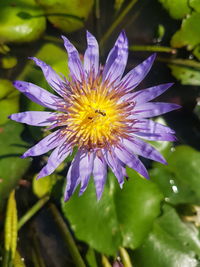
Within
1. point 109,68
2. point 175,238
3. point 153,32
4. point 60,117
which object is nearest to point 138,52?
point 153,32

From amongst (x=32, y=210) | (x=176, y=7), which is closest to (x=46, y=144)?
(x=32, y=210)

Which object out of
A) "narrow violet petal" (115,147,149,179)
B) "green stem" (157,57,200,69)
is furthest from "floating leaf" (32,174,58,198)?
"green stem" (157,57,200,69)

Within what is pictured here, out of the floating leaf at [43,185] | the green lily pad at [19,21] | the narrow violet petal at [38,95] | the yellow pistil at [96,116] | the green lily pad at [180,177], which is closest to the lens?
the narrow violet petal at [38,95]

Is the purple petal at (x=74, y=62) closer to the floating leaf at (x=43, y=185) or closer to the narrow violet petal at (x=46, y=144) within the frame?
the narrow violet petal at (x=46, y=144)

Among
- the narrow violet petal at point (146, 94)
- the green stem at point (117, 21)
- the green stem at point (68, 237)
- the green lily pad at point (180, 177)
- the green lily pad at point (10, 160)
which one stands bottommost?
the green stem at point (68, 237)

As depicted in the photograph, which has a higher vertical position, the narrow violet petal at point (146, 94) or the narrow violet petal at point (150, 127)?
the narrow violet petal at point (146, 94)

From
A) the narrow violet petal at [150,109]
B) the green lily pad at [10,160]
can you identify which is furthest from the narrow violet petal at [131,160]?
the green lily pad at [10,160]

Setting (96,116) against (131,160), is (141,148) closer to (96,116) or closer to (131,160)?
(131,160)
